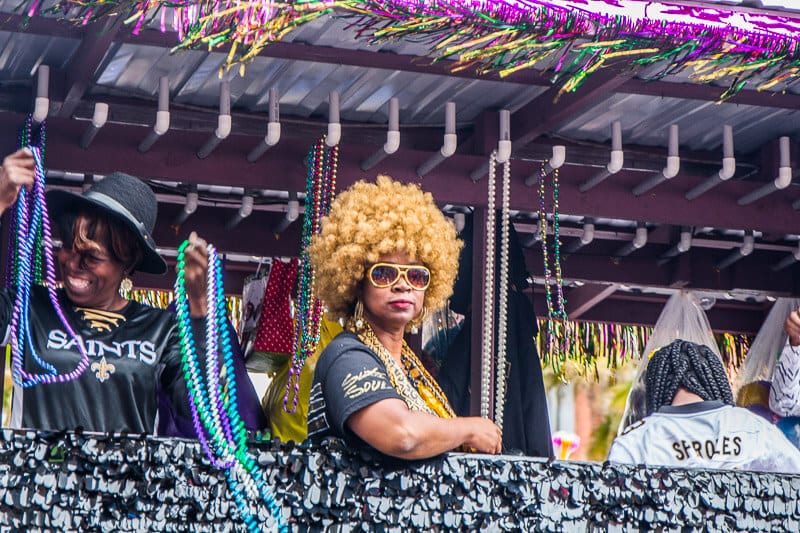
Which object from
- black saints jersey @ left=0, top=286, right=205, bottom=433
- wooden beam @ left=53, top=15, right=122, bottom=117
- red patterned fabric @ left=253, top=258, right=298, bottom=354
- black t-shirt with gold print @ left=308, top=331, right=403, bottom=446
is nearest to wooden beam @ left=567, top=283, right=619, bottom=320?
red patterned fabric @ left=253, top=258, right=298, bottom=354

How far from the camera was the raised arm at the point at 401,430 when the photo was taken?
8.97ft

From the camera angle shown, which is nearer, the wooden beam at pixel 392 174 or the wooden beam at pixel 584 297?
the wooden beam at pixel 392 174

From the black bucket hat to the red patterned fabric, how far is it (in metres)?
1.68

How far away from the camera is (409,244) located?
10.6 ft

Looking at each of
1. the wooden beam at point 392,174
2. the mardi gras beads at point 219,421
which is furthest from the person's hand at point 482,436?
the wooden beam at point 392,174

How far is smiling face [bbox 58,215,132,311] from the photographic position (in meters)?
3.39

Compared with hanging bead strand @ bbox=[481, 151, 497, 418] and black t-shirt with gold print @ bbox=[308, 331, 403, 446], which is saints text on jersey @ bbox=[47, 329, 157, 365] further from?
hanging bead strand @ bbox=[481, 151, 497, 418]

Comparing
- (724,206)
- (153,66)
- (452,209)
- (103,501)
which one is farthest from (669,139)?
(103,501)

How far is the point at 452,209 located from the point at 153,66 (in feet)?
5.62

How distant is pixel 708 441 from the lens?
12.8 feet

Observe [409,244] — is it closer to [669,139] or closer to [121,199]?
[121,199]

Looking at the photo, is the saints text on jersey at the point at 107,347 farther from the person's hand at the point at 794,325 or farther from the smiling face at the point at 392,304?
the person's hand at the point at 794,325

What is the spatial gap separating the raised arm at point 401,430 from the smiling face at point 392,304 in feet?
1.33

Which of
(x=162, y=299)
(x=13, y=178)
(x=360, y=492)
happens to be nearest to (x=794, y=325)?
(x=360, y=492)
